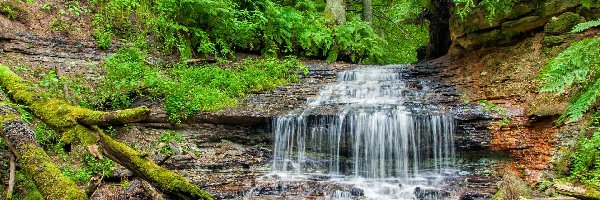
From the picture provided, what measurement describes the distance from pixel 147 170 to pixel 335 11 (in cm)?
1119

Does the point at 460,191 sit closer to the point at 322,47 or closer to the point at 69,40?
the point at 322,47

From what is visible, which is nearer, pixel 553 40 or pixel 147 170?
pixel 147 170

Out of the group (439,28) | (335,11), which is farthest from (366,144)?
(335,11)

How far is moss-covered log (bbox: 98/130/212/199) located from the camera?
16.4ft

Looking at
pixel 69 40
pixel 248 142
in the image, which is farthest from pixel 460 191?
pixel 69 40

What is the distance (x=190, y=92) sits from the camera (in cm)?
851

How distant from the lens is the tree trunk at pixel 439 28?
11.5 m

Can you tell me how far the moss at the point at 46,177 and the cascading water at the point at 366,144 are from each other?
12.8ft

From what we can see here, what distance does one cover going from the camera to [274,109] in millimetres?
8609

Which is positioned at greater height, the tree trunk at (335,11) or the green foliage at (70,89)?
the tree trunk at (335,11)

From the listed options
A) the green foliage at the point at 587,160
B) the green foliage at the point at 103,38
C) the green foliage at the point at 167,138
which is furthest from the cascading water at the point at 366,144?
the green foliage at the point at 103,38

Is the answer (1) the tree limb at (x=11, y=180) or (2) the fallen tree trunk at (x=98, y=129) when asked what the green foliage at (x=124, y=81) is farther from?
(1) the tree limb at (x=11, y=180)

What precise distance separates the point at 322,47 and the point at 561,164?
818 centimetres

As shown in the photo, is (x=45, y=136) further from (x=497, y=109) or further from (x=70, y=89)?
(x=497, y=109)
